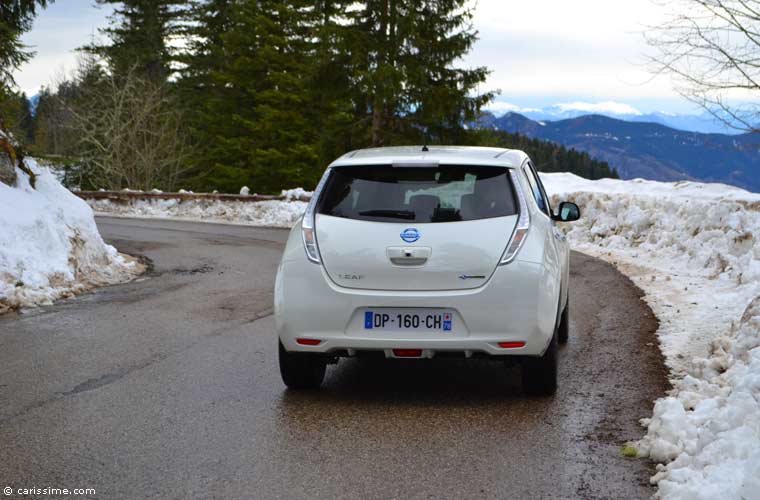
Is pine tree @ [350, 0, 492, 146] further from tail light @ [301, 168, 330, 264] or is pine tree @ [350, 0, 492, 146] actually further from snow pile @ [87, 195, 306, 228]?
tail light @ [301, 168, 330, 264]

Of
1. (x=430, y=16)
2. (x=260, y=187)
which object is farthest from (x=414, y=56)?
(x=260, y=187)

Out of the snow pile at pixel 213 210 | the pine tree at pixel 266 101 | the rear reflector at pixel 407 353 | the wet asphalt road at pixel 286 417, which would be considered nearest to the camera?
the wet asphalt road at pixel 286 417

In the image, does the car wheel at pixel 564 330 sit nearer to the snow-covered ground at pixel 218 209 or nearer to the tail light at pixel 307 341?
the tail light at pixel 307 341

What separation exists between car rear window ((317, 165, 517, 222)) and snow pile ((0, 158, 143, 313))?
214 inches

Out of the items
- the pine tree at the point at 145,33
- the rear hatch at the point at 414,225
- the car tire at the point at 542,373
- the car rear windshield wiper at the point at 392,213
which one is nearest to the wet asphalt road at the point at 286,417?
the car tire at the point at 542,373

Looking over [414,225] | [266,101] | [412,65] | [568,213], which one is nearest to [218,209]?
[412,65]

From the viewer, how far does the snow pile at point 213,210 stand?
2606cm

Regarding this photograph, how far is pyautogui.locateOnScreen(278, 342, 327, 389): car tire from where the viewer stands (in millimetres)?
5902

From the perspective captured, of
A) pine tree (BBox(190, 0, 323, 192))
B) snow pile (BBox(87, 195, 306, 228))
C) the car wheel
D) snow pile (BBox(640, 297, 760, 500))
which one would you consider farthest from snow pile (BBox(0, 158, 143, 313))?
pine tree (BBox(190, 0, 323, 192))

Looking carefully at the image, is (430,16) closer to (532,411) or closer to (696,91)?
(696,91)

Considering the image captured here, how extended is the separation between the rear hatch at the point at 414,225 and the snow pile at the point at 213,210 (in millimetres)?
18951

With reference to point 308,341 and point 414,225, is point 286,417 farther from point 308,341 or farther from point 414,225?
point 414,225

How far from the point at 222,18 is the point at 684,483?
167ft

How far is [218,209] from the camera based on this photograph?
2806 cm
